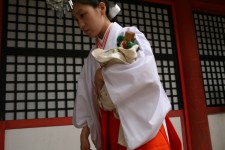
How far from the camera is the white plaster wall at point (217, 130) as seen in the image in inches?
108

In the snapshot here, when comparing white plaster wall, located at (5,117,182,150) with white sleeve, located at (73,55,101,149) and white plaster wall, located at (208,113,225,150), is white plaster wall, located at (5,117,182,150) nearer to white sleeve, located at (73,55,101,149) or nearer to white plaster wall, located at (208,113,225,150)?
white sleeve, located at (73,55,101,149)

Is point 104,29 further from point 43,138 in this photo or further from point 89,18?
point 43,138

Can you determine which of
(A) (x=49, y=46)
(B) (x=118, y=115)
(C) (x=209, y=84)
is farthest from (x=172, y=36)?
(B) (x=118, y=115)

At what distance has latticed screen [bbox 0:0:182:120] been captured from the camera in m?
1.92

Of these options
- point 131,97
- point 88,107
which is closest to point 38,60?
point 88,107

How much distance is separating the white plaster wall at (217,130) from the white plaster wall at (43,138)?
1.67m

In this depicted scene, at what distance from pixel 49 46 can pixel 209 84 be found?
2.02 meters

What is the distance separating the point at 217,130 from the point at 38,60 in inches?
88.1

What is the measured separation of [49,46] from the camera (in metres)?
2.09

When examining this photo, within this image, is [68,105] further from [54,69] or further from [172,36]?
[172,36]

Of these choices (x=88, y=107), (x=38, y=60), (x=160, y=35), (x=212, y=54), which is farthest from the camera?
(x=212, y=54)

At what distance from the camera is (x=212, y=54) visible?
3.02 metres

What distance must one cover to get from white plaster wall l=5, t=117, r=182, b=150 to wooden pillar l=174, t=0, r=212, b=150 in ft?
4.06

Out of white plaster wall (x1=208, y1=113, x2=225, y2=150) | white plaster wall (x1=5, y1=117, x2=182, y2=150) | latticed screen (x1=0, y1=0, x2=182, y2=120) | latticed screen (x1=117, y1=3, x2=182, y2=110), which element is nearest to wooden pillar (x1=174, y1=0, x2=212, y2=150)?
latticed screen (x1=117, y1=3, x2=182, y2=110)
